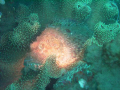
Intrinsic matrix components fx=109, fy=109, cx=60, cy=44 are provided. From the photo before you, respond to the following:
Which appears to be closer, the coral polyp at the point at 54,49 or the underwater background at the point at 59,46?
the underwater background at the point at 59,46

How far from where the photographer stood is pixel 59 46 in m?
2.35

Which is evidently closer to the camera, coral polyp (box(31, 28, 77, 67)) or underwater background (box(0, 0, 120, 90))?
underwater background (box(0, 0, 120, 90))

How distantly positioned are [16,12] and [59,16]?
114 centimetres

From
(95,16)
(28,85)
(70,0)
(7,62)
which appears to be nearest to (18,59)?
(7,62)

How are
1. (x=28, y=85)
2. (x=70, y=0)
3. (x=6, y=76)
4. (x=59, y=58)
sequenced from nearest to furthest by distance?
(x=28, y=85), (x=59, y=58), (x=6, y=76), (x=70, y=0)

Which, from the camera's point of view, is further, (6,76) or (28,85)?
(6,76)

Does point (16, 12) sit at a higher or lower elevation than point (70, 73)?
higher

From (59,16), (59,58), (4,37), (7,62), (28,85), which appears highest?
(59,16)

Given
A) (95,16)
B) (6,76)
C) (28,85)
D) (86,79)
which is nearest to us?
(86,79)

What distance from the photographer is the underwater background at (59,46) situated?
1688 mm

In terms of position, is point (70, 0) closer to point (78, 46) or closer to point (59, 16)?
point (59, 16)

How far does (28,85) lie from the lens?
2021 mm

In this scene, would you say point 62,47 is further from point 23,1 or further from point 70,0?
point 23,1

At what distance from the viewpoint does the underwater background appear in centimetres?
169
